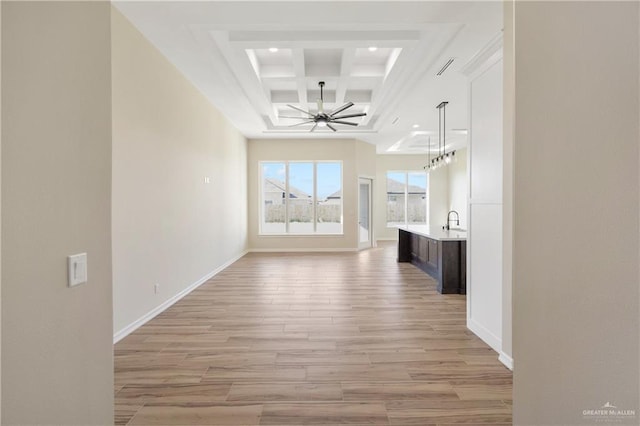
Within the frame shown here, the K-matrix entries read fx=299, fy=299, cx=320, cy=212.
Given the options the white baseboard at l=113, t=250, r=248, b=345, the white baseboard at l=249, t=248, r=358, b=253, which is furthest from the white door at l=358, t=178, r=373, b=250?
the white baseboard at l=113, t=250, r=248, b=345

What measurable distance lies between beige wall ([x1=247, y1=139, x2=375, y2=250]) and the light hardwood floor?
430 cm

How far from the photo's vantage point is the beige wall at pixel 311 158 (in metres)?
8.58

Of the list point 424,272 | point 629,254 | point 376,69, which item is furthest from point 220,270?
point 629,254

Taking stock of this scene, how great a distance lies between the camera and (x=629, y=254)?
903 millimetres

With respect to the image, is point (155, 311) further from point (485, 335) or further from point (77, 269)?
point (485, 335)

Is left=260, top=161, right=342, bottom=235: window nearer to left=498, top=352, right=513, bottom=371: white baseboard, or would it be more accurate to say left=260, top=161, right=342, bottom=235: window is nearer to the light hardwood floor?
the light hardwood floor

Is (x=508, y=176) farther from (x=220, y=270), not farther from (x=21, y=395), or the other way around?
(x=220, y=270)

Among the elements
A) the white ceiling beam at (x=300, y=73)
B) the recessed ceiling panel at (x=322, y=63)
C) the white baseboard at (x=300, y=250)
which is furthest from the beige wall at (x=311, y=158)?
the recessed ceiling panel at (x=322, y=63)

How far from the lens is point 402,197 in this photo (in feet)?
37.4

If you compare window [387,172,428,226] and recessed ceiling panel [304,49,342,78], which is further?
window [387,172,428,226]

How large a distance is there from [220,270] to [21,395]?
5.33m

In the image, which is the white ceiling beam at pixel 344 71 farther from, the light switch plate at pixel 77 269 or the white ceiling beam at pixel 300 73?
the light switch plate at pixel 77 269

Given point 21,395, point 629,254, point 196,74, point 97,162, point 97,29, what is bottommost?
point 21,395

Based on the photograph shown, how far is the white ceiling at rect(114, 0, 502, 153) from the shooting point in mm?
2859
